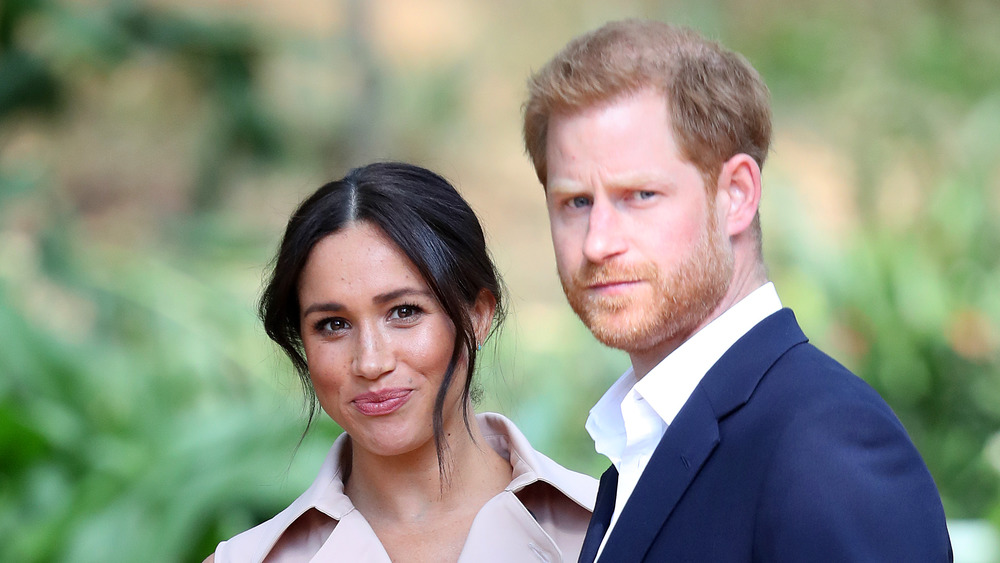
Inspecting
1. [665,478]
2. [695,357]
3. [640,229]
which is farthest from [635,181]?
[665,478]

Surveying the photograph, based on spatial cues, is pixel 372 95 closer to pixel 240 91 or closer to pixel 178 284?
pixel 240 91

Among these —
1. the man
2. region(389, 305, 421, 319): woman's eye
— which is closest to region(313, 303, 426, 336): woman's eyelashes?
region(389, 305, 421, 319): woman's eye

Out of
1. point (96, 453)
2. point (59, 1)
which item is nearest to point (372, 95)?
point (59, 1)

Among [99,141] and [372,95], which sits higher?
[99,141]

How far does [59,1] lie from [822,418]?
6.32 m

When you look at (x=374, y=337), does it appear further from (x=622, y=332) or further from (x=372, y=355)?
(x=622, y=332)

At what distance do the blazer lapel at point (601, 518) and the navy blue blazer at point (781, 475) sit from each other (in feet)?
0.03

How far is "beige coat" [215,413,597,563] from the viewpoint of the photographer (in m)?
2.03

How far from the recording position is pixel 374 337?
197cm

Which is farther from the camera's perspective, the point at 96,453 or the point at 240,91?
the point at 240,91

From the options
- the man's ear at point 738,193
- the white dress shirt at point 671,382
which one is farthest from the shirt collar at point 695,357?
the man's ear at point 738,193

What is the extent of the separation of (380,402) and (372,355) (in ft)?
0.33

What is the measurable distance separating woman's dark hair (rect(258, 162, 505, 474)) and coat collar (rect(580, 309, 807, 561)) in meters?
0.65

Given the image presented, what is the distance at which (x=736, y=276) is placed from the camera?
1590mm
